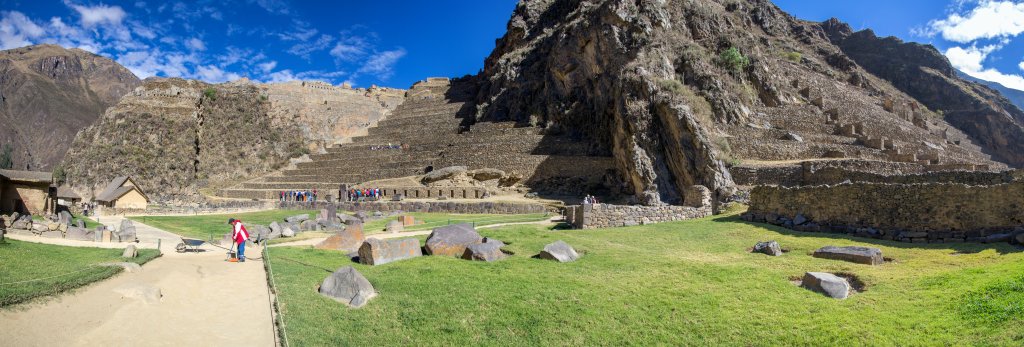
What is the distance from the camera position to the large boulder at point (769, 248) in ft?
38.5

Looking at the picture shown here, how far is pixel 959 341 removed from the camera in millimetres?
5949

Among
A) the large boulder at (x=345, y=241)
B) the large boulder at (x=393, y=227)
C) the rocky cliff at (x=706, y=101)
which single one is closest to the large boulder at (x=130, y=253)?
the large boulder at (x=345, y=241)

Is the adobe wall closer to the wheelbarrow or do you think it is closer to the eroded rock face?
the eroded rock face

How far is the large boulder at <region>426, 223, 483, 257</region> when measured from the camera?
42.8 ft

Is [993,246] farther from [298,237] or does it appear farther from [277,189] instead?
[277,189]

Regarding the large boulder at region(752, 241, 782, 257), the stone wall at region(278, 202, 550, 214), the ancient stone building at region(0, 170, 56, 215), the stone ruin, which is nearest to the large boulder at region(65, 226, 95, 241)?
the stone ruin

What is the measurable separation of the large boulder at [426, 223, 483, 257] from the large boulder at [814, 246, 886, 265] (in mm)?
7732

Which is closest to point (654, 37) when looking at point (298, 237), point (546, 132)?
point (546, 132)

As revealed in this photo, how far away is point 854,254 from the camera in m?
10.5

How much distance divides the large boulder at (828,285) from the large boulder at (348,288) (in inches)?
288

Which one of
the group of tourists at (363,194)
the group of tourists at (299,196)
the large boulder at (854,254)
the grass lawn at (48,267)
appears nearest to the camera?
the grass lawn at (48,267)

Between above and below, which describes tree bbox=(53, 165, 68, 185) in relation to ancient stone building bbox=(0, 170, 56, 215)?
above

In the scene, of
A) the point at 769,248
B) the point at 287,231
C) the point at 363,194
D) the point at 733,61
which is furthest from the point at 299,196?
the point at 769,248

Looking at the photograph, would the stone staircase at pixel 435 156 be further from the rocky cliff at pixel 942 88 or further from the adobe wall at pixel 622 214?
the rocky cliff at pixel 942 88
